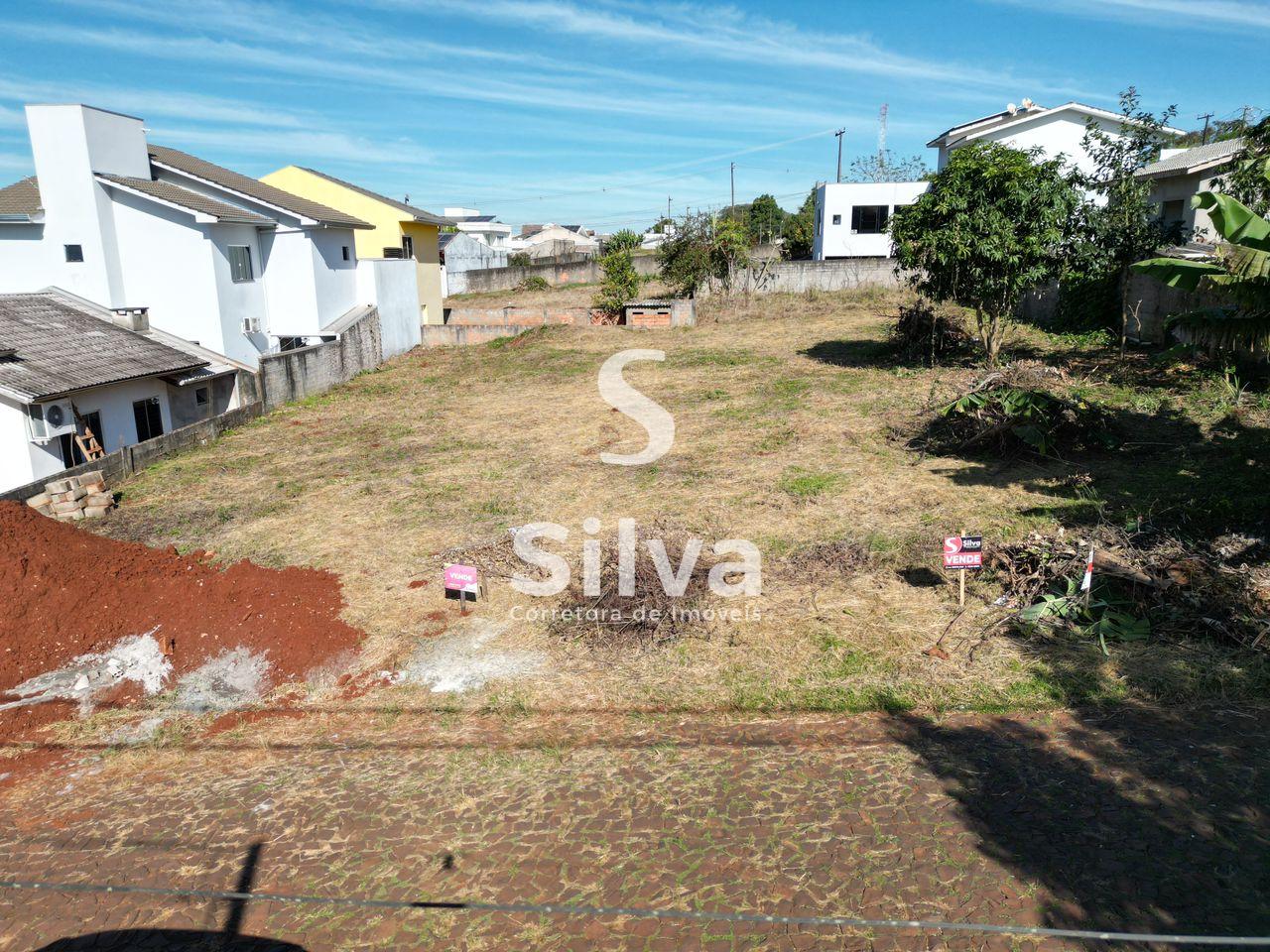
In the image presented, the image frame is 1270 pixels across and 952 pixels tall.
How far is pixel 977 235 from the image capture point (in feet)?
53.2

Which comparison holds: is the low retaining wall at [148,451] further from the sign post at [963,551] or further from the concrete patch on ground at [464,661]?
the sign post at [963,551]

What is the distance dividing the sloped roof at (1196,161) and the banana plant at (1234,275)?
13.1m

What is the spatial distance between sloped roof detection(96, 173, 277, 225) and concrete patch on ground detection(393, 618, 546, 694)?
1600 cm

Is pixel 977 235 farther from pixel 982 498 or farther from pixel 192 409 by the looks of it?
pixel 192 409

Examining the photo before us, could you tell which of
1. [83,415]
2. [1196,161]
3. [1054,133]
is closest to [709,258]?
[1054,133]

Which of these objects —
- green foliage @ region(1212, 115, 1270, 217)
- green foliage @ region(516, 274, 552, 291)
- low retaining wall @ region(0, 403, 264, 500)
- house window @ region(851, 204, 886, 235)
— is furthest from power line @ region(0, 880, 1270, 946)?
green foliage @ region(516, 274, 552, 291)

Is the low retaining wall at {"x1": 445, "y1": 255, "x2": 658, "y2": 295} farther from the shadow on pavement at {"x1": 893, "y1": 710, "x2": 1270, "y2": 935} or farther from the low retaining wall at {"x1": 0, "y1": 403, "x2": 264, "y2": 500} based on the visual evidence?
the shadow on pavement at {"x1": 893, "y1": 710, "x2": 1270, "y2": 935}

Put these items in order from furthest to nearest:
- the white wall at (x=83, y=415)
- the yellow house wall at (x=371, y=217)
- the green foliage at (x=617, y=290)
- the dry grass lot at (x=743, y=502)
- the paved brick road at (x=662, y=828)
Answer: the yellow house wall at (x=371, y=217), the green foliage at (x=617, y=290), the white wall at (x=83, y=415), the dry grass lot at (x=743, y=502), the paved brick road at (x=662, y=828)

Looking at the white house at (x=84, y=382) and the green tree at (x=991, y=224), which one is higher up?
the green tree at (x=991, y=224)

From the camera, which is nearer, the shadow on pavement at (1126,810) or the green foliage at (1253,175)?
the shadow on pavement at (1126,810)

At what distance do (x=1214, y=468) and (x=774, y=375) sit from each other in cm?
992

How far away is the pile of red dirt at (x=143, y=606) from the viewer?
809cm

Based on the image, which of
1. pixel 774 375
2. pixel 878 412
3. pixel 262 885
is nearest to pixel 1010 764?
pixel 262 885

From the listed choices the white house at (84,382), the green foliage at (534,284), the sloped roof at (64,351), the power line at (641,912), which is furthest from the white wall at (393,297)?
the power line at (641,912)
